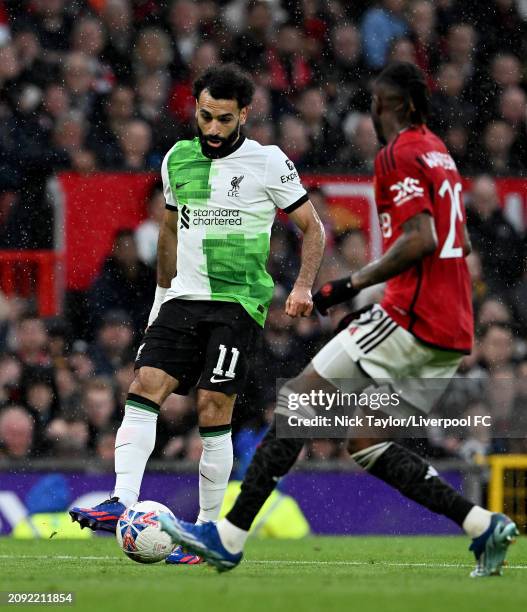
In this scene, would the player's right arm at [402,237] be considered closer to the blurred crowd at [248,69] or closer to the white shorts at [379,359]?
the white shorts at [379,359]

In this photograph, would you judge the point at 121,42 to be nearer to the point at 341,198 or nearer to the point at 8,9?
the point at 8,9

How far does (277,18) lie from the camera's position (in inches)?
539

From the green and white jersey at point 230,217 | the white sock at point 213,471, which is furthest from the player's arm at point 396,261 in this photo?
the white sock at point 213,471

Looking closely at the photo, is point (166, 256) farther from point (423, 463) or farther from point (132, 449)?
point (423, 463)

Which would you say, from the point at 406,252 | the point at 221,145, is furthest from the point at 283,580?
the point at 221,145

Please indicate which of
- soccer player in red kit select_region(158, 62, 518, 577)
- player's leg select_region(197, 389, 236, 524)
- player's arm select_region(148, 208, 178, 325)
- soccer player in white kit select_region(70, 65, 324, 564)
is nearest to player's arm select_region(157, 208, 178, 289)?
player's arm select_region(148, 208, 178, 325)

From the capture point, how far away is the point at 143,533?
6.53 metres

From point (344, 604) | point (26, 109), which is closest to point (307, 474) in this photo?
point (26, 109)

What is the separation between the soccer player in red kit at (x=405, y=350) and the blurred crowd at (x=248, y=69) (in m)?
6.30

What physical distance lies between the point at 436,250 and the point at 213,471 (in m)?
2.02

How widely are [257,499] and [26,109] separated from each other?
6894 mm

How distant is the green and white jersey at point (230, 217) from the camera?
715 centimetres

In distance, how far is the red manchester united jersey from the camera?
5.64 m

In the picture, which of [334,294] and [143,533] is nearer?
[334,294]
